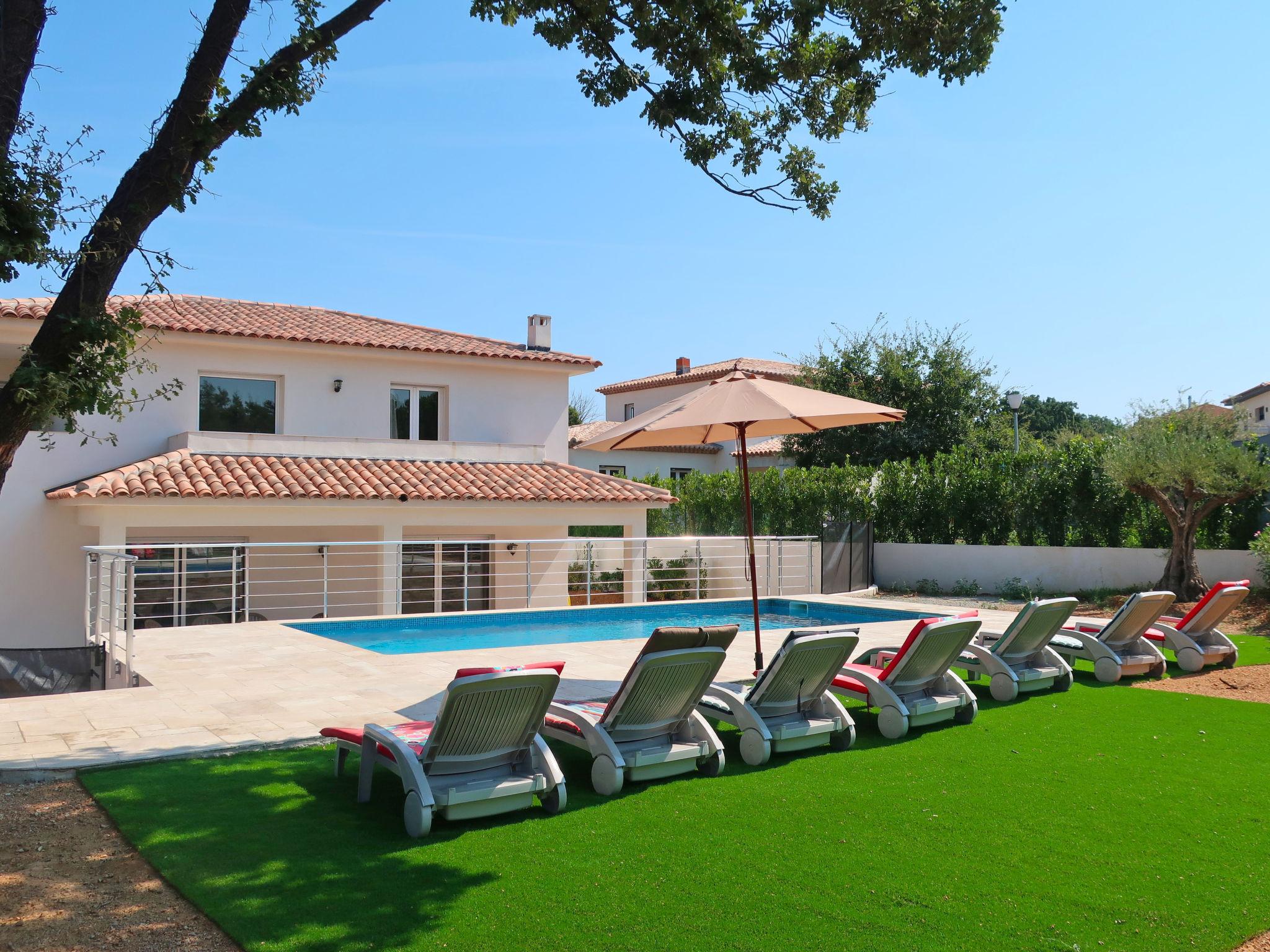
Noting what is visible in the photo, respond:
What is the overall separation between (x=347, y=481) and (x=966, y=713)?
46.3 feet

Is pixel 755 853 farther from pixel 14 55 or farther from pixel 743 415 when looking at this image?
pixel 14 55

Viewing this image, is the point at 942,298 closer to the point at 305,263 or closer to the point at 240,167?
the point at 305,263

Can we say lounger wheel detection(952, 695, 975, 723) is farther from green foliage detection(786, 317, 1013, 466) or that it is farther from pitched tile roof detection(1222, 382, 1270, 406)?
pitched tile roof detection(1222, 382, 1270, 406)

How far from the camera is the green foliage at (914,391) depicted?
33469 mm

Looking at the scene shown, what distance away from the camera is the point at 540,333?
24.5 meters

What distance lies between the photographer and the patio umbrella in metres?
8.90

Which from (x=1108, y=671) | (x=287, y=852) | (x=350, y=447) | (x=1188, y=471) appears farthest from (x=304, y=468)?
(x=1188, y=471)

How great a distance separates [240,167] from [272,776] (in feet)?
13.0

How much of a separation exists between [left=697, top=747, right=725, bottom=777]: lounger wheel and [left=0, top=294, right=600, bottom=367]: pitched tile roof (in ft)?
49.0

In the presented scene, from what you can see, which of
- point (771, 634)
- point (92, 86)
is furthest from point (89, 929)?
point (771, 634)

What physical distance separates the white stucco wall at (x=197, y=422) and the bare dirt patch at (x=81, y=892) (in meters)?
12.7

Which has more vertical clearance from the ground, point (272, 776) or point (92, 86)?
point (92, 86)

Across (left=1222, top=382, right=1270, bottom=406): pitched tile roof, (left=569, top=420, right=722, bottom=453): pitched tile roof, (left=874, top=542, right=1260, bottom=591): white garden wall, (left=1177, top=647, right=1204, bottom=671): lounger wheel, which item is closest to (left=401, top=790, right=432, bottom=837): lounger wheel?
(left=1177, top=647, right=1204, bottom=671): lounger wheel

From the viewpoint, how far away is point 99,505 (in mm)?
16656
